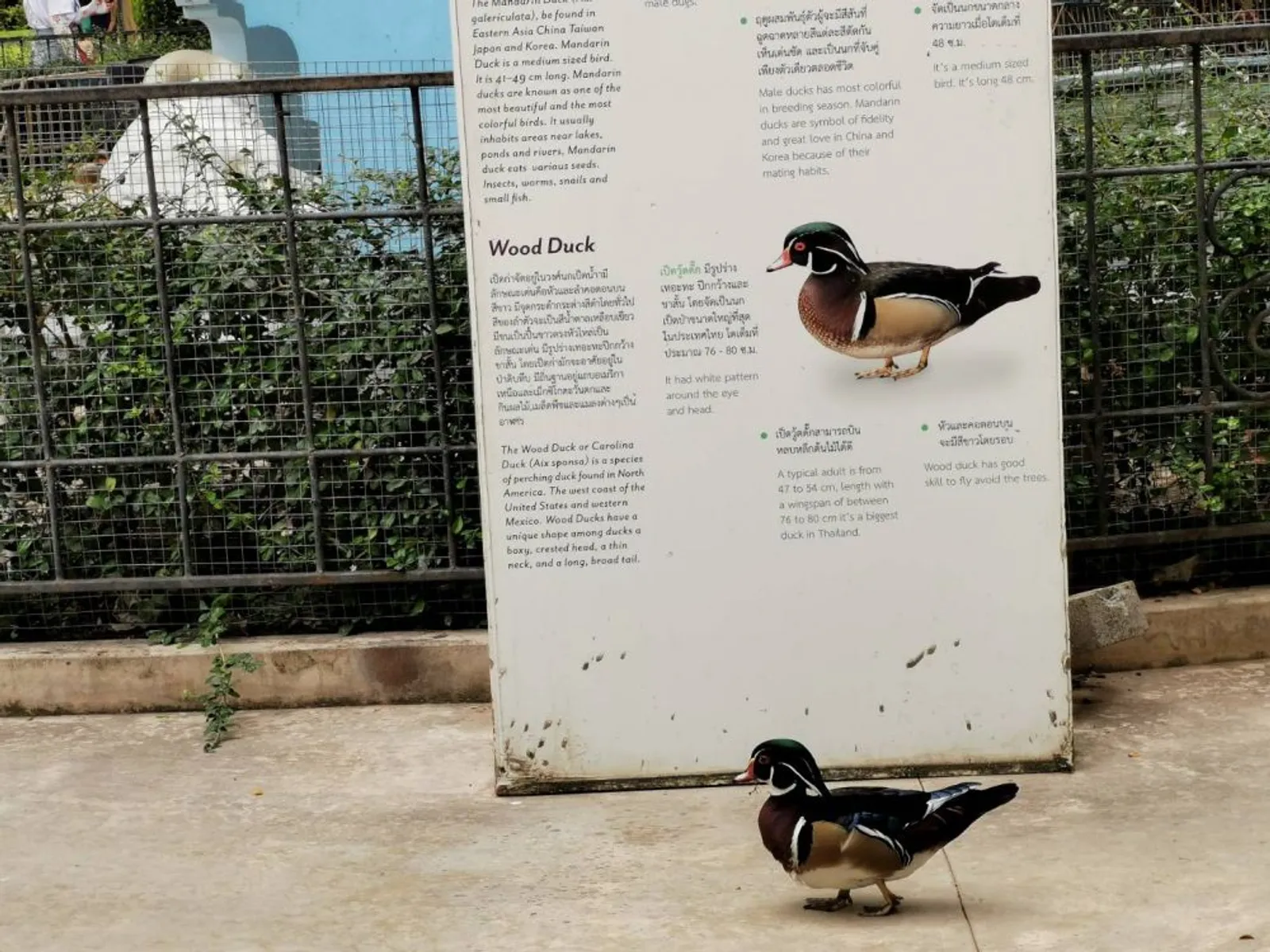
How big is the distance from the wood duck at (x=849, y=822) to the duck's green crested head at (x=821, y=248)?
1462 mm

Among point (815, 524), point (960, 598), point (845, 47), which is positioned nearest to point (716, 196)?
point (845, 47)

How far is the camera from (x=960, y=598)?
484 cm

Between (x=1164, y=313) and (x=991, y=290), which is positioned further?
(x=1164, y=313)

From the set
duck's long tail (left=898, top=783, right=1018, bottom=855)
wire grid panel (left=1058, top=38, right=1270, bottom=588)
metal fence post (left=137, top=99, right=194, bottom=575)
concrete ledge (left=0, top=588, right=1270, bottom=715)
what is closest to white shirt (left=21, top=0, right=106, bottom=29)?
metal fence post (left=137, top=99, right=194, bottom=575)

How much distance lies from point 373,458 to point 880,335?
1995mm

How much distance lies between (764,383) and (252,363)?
79.8 inches

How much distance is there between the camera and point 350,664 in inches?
230

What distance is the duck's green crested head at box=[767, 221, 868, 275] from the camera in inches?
185

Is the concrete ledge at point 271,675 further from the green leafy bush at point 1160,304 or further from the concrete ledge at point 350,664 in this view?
the green leafy bush at point 1160,304

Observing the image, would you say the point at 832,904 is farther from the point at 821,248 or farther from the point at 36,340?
the point at 36,340

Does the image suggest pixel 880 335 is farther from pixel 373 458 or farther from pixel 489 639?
pixel 373 458

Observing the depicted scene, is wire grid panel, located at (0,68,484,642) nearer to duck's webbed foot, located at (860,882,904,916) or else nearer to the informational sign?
the informational sign

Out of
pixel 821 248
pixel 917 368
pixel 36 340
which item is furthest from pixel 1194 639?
A: pixel 36 340

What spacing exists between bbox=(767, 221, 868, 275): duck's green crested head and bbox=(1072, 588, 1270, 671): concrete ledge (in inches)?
74.3
